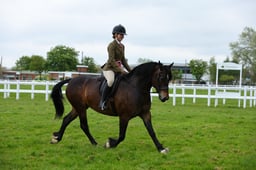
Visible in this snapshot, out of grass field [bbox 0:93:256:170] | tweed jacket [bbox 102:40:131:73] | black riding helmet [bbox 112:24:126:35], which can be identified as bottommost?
grass field [bbox 0:93:256:170]

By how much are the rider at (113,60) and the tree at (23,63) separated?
101 meters

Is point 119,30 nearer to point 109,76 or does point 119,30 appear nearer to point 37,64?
point 109,76

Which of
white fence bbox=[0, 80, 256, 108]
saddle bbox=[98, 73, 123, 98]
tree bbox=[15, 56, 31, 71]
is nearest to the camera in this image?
saddle bbox=[98, 73, 123, 98]

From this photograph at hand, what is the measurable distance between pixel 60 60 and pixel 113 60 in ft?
243

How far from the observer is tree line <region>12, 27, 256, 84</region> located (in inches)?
2375

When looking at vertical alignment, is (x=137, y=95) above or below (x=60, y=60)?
below

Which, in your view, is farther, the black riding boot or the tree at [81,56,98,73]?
the tree at [81,56,98,73]

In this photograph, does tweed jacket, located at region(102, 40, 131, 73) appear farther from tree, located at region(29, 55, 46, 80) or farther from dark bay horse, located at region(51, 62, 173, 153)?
tree, located at region(29, 55, 46, 80)

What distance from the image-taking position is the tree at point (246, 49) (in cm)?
6031

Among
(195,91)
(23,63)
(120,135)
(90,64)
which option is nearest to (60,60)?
(90,64)

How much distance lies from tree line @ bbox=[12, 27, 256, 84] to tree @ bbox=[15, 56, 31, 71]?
9.12 meters

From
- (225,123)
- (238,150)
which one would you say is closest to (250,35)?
(225,123)

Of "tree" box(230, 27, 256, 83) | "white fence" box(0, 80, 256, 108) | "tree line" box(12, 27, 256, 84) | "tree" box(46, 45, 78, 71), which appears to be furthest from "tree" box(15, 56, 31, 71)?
"white fence" box(0, 80, 256, 108)

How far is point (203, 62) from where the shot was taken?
6494cm
